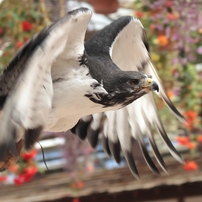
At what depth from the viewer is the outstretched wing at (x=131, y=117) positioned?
6.66 ft

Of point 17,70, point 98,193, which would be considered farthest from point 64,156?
point 17,70

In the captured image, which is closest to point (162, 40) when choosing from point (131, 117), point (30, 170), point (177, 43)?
point (177, 43)

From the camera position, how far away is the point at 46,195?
3.54 m

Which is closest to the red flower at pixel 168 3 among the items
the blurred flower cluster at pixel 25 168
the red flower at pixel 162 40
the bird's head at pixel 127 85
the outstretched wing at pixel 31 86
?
the red flower at pixel 162 40

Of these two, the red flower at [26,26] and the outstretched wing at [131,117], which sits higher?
the red flower at [26,26]

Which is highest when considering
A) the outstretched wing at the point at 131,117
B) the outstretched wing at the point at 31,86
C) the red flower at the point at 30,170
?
the outstretched wing at the point at 31,86

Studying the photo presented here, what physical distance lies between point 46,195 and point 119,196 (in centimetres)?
48

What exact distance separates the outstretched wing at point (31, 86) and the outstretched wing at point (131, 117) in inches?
24.0

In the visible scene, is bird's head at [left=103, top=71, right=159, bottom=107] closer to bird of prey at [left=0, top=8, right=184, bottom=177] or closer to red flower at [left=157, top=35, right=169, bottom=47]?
bird of prey at [left=0, top=8, right=184, bottom=177]

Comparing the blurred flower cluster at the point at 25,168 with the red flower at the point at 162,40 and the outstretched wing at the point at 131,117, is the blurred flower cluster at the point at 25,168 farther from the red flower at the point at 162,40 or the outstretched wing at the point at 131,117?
the red flower at the point at 162,40

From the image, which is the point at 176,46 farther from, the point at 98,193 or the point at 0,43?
the point at 98,193

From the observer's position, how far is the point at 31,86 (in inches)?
49.2

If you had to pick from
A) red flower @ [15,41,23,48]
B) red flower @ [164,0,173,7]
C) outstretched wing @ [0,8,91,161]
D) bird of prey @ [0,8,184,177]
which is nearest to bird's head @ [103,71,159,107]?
bird of prey @ [0,8,184,177]

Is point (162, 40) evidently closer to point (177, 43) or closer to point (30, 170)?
point (177, 43)
